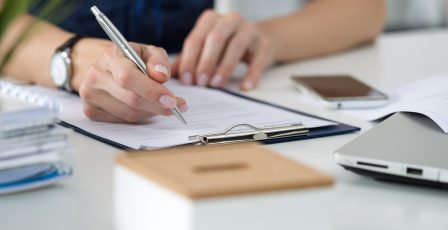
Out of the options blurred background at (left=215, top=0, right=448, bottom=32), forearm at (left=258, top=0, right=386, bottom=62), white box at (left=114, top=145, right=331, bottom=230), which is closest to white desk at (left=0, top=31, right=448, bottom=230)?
white box at (left=114, top=145, right=331, bottom=230)

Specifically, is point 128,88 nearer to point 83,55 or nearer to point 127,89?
point 127,89

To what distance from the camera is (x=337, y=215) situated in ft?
2.59

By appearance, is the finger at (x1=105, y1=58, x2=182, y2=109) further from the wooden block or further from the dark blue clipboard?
the wooden block

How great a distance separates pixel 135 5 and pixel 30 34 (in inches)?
41.9

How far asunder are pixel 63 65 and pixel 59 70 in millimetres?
10

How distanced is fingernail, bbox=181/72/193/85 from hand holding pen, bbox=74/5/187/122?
0.80 ft

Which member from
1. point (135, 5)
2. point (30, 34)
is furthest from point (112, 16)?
point (30, 34)

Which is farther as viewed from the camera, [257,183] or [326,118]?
[326,118]

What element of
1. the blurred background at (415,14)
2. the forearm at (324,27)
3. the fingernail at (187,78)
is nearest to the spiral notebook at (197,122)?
the fingernail at (187,78)

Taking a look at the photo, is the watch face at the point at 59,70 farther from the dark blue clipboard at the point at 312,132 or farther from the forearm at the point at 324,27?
the forearm at the point at 324,27

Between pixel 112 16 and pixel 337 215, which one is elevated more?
pixel 112 16

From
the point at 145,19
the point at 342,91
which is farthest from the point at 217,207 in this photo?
the point at 145,19

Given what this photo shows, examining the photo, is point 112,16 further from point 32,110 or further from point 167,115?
point 32,110

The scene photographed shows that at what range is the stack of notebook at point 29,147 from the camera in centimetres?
74
